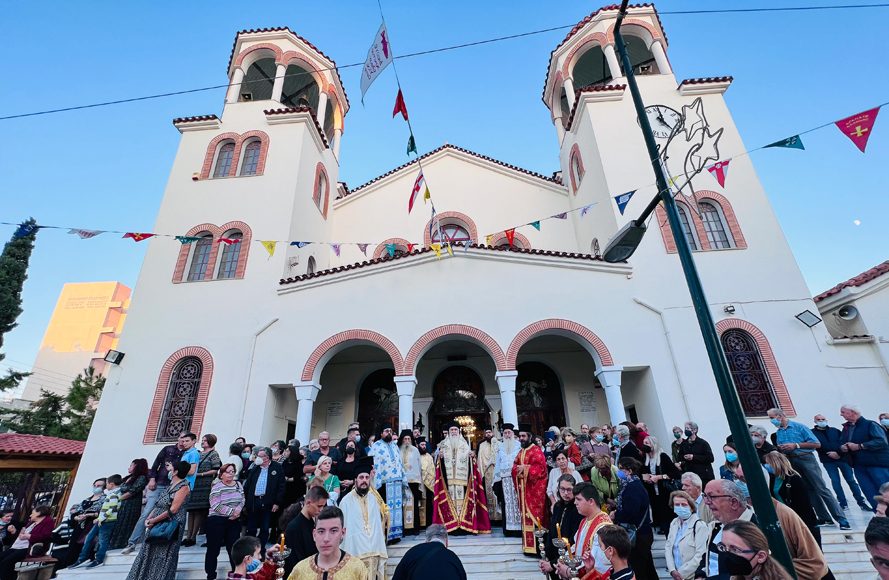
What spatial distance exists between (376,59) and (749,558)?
8756mm

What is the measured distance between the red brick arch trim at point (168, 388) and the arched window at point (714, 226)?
530 inches

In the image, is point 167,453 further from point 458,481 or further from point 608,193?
point 608,193

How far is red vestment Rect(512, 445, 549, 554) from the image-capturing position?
6.43 m

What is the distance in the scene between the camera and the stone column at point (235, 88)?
15.3 meters

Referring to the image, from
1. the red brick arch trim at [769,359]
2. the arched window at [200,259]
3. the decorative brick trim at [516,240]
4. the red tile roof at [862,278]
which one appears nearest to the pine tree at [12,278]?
the arched window at [200,259]

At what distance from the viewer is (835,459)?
712 centimetres

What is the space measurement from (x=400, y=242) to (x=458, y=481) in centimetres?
955

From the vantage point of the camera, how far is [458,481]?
25.0ft

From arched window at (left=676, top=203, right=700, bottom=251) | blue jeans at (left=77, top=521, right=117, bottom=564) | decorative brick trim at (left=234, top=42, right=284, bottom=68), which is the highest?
decorative brick trim at (left=234, top=42, right=284, bottom=68)

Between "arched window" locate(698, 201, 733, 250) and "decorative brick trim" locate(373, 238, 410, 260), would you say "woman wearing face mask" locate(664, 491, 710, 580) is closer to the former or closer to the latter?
"arched window" locate(698, 201, 733, 250)

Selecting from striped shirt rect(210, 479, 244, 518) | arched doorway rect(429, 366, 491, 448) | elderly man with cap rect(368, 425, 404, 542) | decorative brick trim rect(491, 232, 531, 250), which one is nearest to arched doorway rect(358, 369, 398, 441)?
arched doorway rect(429, 366, 491, 448)

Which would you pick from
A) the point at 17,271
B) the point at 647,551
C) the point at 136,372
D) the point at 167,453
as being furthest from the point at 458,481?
the point at 17,271

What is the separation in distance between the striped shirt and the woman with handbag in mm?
413

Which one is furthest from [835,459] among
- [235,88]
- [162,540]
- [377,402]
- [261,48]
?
[261,48]
